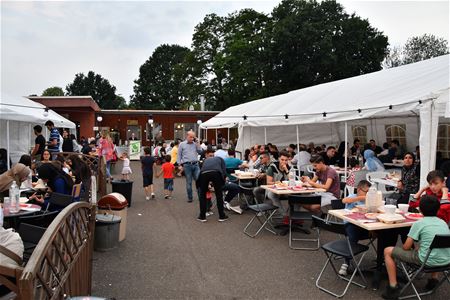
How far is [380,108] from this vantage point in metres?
7.54

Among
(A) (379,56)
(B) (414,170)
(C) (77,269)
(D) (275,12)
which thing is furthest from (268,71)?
(C) (77,269)

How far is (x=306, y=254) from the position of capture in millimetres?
5367

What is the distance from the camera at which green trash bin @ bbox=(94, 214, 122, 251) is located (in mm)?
5469

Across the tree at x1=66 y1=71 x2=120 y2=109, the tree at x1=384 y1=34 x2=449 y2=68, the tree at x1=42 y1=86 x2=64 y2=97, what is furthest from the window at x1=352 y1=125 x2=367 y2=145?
the tree at x1=42 y1=86 x2=64 y2=97

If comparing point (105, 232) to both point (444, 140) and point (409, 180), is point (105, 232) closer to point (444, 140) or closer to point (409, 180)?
point (409, 180)

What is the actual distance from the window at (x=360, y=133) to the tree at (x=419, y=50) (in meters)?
26.8

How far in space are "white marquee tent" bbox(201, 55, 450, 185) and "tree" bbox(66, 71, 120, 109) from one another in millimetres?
55456

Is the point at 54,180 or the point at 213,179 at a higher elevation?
the point at 54,180

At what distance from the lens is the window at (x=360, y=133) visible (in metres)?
15.5

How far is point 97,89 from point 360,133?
6032 cm

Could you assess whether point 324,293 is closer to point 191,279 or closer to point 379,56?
point 191,279

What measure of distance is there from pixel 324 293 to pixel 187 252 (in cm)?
225

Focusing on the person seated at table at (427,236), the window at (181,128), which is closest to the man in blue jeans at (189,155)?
the person seated at table at (427,236)

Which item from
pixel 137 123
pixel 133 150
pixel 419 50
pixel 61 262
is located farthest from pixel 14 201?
pixel 419 50
